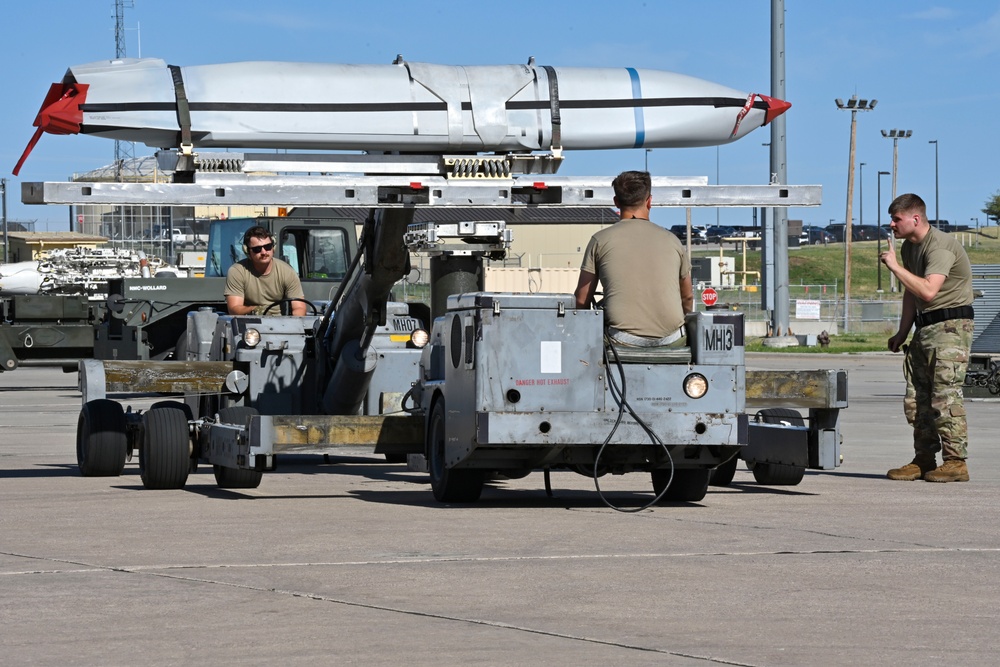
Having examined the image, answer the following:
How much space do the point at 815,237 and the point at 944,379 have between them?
523 ft

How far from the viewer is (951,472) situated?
12.3 metres

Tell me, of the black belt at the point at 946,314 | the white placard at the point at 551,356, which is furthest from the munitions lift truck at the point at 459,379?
the black belt at the point at 946,314

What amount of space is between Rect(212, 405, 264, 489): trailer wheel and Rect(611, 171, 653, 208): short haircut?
128 inches

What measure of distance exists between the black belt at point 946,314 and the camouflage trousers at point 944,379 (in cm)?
3

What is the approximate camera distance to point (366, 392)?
43.1 ft

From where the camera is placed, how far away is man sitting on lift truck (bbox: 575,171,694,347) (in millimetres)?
10266

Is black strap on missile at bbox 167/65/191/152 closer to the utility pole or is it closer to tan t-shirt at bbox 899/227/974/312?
tan t-shirt at bbox 899/227/974/312

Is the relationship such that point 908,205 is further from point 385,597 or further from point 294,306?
point 385,597

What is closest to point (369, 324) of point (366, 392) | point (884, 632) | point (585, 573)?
point (366, 392)

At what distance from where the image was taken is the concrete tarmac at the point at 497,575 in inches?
233

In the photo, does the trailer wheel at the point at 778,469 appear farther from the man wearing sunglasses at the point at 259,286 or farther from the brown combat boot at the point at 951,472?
the man wearing sunglasses at the point at 259,286

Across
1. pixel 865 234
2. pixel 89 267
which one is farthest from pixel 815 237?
pixel 89 267

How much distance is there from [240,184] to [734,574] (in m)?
5.16

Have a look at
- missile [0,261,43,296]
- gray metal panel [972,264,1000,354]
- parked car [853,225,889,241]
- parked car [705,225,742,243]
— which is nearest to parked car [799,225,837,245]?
parked car [853,225,889,241]
